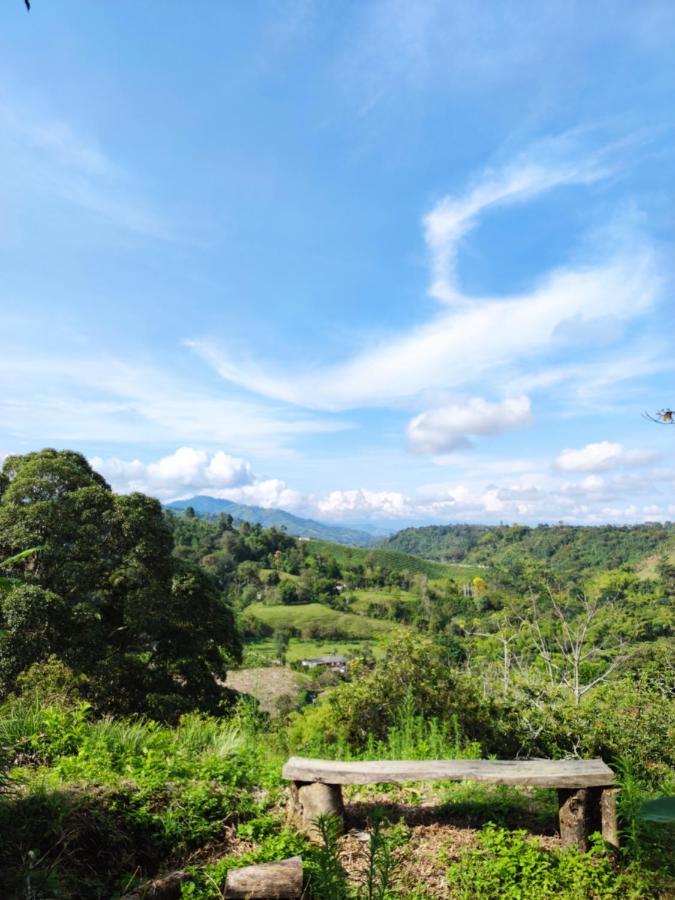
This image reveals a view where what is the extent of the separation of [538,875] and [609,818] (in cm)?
69

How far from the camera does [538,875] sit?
333cm

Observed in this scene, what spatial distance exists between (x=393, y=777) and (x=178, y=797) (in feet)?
4.93

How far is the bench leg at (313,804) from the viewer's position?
3.71 metres

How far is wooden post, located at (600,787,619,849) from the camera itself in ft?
11.8

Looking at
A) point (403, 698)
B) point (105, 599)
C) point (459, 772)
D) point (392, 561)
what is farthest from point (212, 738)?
point (392, 561)

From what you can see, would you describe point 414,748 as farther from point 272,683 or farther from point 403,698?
point 272,683

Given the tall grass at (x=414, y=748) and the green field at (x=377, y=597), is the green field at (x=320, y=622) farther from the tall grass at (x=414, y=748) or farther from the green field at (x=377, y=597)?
the tall grass at (x=414, y=748)

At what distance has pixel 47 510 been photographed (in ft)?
39.4

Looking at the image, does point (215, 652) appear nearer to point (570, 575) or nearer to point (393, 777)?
point (393, 777)

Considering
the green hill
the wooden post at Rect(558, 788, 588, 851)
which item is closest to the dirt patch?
the wooden post at Rect(558, 788, 588, 851)

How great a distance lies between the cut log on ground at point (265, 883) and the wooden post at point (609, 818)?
214cm

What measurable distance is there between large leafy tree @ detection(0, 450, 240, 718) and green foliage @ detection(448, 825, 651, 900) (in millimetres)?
9978

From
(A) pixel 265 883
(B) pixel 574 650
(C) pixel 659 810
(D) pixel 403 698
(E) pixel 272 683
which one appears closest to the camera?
(C) pixel 659 810

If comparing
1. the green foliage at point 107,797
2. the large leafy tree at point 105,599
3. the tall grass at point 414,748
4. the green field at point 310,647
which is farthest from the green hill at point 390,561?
the green foliage at point 107,797
